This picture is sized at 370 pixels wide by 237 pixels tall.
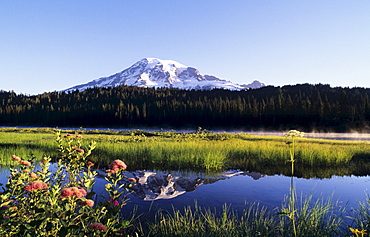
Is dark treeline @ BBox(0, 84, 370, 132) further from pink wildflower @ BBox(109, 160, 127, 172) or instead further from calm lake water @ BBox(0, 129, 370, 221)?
pink wildflower @ BBox(109, 160, 127, 172)

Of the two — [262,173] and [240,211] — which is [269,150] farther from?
[240,211]

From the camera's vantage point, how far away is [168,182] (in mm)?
13141

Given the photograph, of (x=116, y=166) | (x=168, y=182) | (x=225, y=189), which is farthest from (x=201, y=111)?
(x=116, y=166)

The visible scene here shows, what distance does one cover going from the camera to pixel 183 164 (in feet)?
55.7

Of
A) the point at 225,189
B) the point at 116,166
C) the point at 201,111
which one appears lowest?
the point at 225,189

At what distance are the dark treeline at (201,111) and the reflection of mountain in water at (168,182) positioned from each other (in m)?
67.9

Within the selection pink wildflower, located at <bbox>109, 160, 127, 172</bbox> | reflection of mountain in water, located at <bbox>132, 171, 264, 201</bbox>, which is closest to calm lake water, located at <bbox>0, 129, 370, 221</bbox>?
reflection of mountain in water, located at <bbox>132, 171, 264, 201</bbox>

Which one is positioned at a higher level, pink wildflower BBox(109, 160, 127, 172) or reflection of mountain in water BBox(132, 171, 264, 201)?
pink wildflower BBox(109, 160, 127, 172)

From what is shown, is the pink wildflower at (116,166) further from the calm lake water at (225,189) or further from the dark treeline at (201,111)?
the dark treeline at (201,111)

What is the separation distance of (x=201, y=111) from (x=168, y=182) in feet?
267

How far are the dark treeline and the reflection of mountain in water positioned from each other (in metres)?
67.9

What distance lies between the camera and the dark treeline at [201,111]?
76812mm

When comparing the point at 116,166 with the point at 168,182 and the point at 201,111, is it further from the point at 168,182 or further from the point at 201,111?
the point at 201,111

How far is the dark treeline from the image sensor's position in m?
76.8
